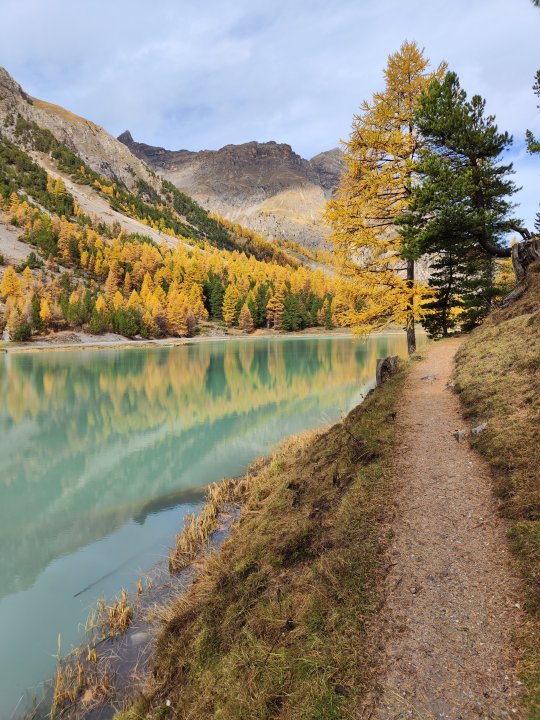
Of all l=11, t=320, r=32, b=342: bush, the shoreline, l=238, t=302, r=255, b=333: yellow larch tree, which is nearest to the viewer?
the shoreline

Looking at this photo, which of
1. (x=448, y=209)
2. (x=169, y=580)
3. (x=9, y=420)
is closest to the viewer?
(x=169, y=580)

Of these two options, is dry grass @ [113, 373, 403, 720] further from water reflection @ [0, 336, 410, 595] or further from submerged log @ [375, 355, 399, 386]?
submerged log @ [375, 355, 399, 386]

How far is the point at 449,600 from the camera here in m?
4.47

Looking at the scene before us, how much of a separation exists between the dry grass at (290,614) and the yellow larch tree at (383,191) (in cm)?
979

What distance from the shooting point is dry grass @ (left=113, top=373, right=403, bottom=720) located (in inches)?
Result: 158

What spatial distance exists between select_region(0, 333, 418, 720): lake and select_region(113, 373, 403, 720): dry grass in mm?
2900

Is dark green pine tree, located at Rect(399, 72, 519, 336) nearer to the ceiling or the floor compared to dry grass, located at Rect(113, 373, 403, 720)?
nearer to the ceiling

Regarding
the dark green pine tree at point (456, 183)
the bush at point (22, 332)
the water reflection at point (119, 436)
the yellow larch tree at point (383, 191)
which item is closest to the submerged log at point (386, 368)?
the yellow larch tree at point (383, 191)

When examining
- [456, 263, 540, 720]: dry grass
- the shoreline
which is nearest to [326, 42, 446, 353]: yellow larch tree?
[456, 263, 540, 720]: dry grass

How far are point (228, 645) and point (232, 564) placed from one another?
7.94 ft

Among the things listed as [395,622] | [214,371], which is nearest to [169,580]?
[395,622]

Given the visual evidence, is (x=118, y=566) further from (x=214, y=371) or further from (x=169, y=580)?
(x=214, y=371)

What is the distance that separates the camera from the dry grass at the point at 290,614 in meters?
4.02

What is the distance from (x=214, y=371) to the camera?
152 ft
